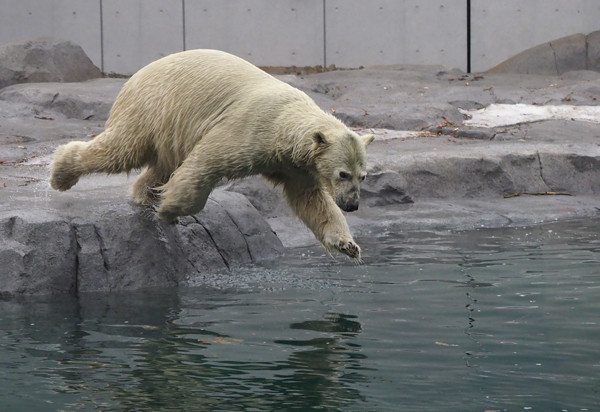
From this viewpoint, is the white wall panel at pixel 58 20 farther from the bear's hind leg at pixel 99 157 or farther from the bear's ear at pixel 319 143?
the bear's ear at pixel 319 143

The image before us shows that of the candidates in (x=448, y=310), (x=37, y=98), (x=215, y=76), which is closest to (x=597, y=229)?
(x=448, y=310)

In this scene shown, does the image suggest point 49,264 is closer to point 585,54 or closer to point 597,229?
point 597,229

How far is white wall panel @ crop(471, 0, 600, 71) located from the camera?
1500 cm

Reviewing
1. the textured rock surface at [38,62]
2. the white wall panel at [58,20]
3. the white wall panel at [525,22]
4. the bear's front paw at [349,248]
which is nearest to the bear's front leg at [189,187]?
the bear's front paw at [349,248]

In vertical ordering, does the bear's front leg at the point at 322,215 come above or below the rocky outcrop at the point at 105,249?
above

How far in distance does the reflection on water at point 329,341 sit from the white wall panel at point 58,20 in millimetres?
9549

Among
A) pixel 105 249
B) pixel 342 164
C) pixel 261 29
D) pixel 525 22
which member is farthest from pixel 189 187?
pixel 525 22

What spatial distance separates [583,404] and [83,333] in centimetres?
251

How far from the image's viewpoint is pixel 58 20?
15.2 metres

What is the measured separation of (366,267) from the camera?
6570 mm

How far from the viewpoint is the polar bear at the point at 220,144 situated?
5.24 meters

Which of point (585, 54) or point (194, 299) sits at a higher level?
point (585, 54)

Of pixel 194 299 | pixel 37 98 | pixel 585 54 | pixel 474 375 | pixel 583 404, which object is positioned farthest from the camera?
pixel 585 54

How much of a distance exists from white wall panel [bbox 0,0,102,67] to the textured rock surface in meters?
1.21
